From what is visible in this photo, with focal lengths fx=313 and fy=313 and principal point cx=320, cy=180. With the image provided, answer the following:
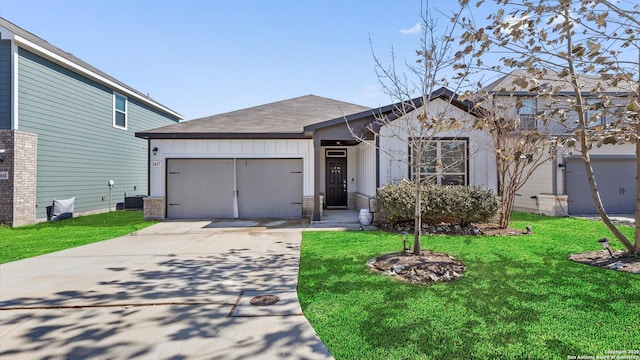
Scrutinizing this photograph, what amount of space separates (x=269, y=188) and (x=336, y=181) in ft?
10.9

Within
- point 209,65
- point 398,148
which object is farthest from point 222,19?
point 398,148

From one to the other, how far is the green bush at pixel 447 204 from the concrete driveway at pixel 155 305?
9.86ft

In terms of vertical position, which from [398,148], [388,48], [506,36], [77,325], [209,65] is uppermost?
[209,65]

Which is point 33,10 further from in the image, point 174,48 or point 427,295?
point 427,295

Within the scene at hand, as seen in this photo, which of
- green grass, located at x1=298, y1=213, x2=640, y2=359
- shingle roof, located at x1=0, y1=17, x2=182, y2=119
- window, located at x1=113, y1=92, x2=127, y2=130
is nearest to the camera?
green grass, located at x1=298, y1=213, x2=640, y2=359

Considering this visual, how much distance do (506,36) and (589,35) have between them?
1.16 meters

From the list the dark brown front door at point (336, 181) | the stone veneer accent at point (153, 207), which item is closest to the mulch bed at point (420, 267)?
the dark brown front door at point (336, 181)

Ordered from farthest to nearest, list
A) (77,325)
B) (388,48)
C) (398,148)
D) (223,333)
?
(398,148) < (388,48) < (77,325) < (223,333)

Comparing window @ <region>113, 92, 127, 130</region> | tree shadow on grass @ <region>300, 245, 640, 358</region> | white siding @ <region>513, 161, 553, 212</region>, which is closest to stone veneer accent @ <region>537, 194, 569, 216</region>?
white siding @ <region>513, 161, 553, 212</region>

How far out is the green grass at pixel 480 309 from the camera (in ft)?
8.73

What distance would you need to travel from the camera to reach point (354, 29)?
9422 millimetres

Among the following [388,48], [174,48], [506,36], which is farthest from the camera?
[174,48]

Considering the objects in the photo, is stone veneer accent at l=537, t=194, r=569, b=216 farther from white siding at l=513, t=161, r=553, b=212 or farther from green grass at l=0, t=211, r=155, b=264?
green grass at l=0, t=211, r=155, b=264

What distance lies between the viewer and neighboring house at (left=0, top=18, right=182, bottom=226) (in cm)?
952
